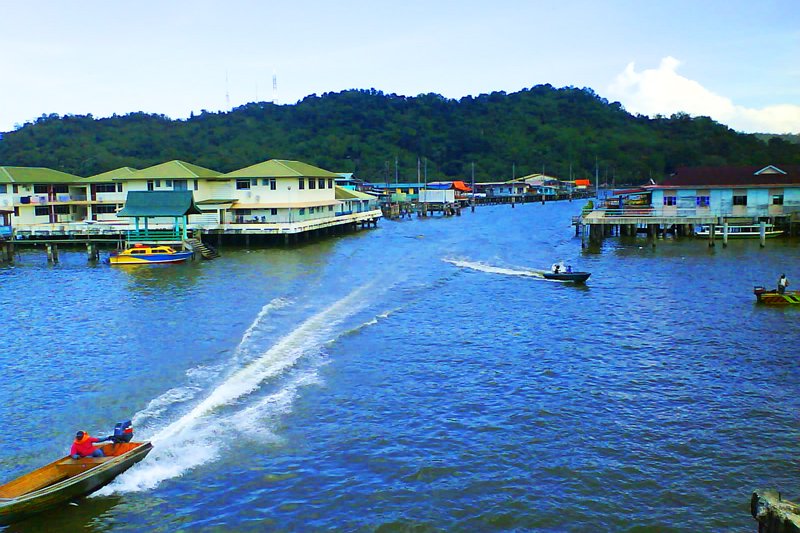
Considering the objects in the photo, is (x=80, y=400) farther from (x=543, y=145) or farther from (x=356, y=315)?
(x=543, y=145)

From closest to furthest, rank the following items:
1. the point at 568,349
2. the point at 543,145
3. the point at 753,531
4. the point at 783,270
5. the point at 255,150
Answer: the point at 753,531 → the point at 568,349 → the point at 783,270 → the point at 255,150 → the point at 543,145

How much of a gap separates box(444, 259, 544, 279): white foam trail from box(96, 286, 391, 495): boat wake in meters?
17.1

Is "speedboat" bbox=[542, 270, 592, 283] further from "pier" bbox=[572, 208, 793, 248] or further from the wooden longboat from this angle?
the wooden longboat

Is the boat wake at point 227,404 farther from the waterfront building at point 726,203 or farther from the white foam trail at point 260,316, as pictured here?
the waterfront building at point 726,203

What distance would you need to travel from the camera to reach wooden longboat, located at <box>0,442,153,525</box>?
13.6 metres

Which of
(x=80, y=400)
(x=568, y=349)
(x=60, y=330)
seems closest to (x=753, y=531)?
(x=568, y=349)

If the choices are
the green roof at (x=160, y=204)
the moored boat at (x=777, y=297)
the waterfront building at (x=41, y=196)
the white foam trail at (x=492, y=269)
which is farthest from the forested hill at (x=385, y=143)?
the moored boat at (x=777, y=297)

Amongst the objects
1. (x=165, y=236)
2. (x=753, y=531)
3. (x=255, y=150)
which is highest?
(x=255, y=150)

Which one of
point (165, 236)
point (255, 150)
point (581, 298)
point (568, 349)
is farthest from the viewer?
point (255, 150)

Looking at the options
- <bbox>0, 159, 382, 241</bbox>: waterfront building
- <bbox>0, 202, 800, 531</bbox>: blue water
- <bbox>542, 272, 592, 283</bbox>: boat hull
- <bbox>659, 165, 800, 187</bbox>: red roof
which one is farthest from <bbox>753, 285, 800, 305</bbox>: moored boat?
<bbox>0, 159, 382, 241</bbox>: waterfront building

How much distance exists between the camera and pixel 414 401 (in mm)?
19672

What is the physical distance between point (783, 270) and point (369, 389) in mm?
30670

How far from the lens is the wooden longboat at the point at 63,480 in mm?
13555

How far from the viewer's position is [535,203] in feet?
479
